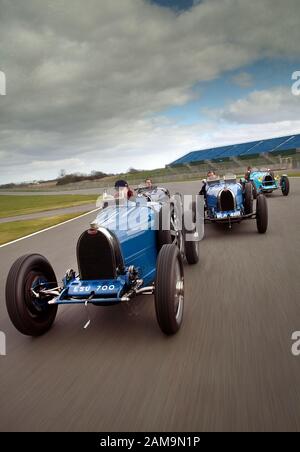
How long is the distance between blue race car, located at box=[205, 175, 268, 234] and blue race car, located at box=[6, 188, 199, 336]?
15.1ft

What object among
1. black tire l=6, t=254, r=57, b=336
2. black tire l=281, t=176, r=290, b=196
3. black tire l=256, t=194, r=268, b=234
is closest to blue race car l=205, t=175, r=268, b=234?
black tire l=256, t=194, r=268, b=234

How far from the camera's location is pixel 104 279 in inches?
171

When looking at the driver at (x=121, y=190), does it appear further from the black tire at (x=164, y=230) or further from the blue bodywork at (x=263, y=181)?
the blue bodywork at (x=263, y=181)

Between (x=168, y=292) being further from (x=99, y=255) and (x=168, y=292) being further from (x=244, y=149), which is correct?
(x=244, y=149)

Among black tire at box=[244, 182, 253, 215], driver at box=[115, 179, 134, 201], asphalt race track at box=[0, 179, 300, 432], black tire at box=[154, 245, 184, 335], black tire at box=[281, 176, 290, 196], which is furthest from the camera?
black tire at box=[281, 176, 290, 196]

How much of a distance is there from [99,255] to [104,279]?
0.28m

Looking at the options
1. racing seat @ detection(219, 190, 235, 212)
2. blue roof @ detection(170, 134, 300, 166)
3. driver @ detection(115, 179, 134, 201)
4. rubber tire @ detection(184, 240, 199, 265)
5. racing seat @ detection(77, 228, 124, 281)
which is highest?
blue roof @ detection(170, 134, 300, 166)

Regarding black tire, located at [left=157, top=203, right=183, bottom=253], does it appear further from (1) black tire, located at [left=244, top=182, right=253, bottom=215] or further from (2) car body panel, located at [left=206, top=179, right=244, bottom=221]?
(1) black tire, located at [left=244, top=182, right=253, bottom=215]

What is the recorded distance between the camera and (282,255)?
269 inches

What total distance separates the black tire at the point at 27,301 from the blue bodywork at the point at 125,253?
12.2 inches

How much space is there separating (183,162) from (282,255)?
70.8 meters

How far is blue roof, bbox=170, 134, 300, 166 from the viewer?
2363 inches
